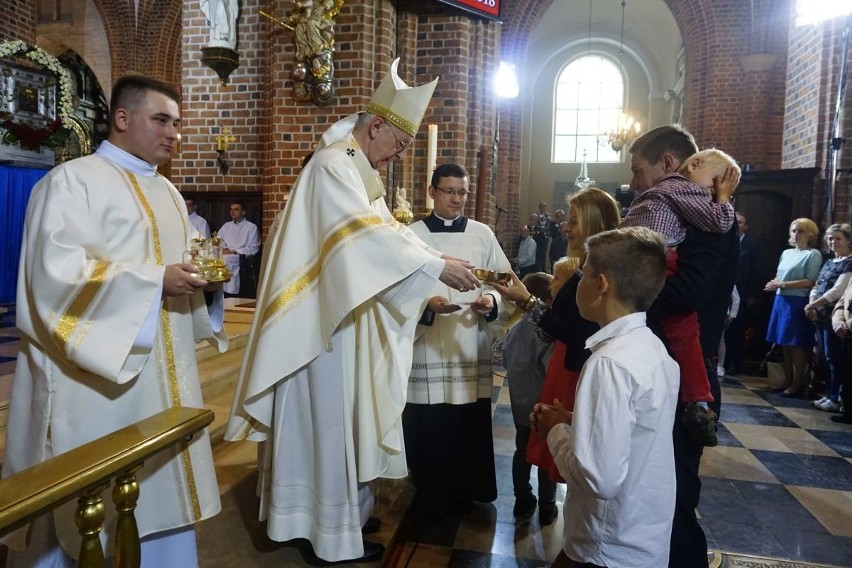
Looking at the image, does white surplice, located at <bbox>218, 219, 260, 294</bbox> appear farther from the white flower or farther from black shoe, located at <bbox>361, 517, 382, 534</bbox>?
black shoe, located at <bbox>361, 517, 382, 534</bbox>

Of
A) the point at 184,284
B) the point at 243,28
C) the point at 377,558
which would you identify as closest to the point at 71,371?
the point at 184,284

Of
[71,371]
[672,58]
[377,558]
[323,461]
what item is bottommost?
[377,558]

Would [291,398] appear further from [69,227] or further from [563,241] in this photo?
[563,241]

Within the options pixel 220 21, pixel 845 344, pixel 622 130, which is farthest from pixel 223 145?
pixel 622 130

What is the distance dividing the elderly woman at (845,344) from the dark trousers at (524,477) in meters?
3.50

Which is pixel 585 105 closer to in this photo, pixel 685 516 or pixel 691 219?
pixel 691 219

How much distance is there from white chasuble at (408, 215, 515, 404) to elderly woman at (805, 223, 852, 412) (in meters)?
4.02

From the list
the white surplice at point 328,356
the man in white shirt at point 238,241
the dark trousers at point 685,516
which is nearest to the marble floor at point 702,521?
the white surplice at point 328,356

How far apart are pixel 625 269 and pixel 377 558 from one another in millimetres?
1515

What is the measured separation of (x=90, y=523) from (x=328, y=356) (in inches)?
42.4

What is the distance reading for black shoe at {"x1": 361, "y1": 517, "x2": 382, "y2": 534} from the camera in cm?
263

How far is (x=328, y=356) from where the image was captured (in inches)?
88.0

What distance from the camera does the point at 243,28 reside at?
641cm

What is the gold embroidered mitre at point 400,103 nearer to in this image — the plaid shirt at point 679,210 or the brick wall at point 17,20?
the plaid shirt at point 679,210
